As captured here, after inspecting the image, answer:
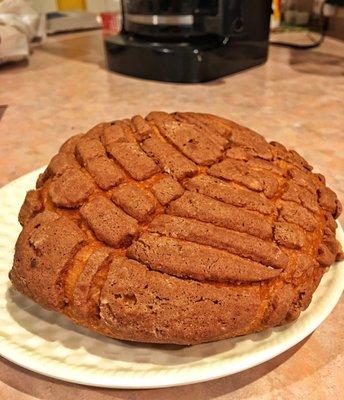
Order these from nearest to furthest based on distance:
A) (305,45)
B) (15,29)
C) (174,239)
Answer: (174,239) < (15,29) < (305,45)

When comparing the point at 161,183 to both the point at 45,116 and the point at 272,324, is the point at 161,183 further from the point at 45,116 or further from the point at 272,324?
the point at 45,116

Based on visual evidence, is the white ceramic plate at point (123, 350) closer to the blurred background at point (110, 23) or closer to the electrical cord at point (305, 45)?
the blurred background at point (110, 23)

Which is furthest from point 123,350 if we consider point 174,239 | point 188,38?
point 188,38

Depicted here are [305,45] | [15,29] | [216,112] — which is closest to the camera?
[216,112]

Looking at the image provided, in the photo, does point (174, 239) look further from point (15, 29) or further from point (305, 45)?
point (305, 45)

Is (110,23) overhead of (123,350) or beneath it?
overhead

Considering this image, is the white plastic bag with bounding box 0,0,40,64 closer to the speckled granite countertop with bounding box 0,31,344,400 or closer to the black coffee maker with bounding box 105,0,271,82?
the speckled granite countertop with bounding box 0,31,344,400

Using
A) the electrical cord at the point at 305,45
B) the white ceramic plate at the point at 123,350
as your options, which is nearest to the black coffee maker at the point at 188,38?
the electrical cord at the point at 305,45
